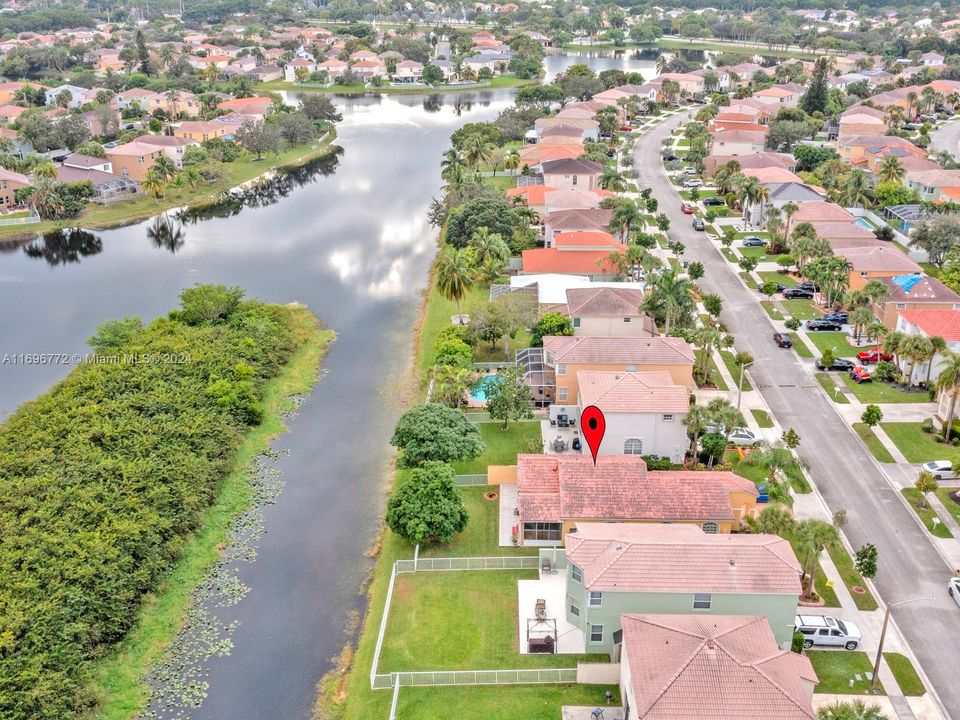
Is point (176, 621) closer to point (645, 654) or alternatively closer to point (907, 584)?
point (645, 654)

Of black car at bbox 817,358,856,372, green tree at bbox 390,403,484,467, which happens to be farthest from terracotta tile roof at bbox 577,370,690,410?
black car at bbox 817,358,856,372

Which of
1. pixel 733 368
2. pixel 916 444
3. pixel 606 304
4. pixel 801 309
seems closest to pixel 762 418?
pixel 733 368

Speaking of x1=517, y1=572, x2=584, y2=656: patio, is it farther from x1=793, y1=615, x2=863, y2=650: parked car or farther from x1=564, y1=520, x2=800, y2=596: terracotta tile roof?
x1=793, y1=615, x2=863, y2=650: parked car

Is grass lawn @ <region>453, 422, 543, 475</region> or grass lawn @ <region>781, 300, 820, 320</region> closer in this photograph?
grass lawn @ <region>453, 422, 543, 475</region>

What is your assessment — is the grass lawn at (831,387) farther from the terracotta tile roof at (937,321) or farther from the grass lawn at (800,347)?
the terracotta tile roof at (937,321)

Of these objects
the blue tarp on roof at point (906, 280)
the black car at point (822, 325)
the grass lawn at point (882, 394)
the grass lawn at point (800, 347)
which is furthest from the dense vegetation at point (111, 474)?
the blue tarp on roof at point (906, 280)

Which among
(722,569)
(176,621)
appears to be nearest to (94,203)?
(176,621)

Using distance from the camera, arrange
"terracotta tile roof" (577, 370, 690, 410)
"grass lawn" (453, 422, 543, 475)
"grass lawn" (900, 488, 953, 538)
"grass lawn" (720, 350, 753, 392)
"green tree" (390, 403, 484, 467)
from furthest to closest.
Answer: "grass lawn" (720, 350, 753, 392)
"grass lawn" (453, 422, 543, 475)
"terracotta tile roof" (577, 370, 690, 410)
"green tree" (390, 403, 484, 467)
"grass lawn" (900, 488, 953, 538)

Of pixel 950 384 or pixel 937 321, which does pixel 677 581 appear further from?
pixel 937 321
